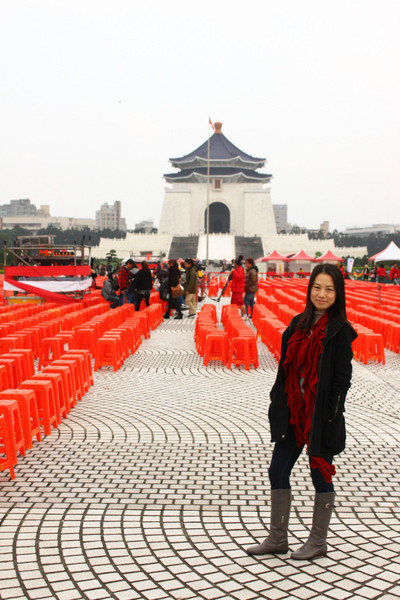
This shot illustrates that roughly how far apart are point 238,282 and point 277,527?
1149cm

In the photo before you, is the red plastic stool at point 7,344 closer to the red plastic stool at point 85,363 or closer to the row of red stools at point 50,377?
the row of red stools at point 50,377

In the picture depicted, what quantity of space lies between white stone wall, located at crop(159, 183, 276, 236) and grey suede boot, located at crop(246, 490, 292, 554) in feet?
221

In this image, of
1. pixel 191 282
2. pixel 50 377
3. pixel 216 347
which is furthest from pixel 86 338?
pixel 191 282

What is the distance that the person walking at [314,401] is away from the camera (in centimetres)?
318

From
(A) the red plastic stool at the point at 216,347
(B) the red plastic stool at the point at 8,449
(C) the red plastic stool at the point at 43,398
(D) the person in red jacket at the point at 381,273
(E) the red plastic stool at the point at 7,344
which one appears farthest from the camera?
(D) the person in red jacket at the point at 381,273

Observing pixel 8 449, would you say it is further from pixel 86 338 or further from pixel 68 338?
pixel 86 338

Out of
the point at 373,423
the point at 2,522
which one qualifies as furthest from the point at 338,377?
the point at 373,423

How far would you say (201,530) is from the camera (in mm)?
3787

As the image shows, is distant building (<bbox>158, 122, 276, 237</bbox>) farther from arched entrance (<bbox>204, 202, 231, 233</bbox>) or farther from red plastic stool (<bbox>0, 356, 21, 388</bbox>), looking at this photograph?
red plastic stool (<bbox>0, 356, 21, 388</bbox>)

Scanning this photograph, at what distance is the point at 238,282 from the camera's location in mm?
14773

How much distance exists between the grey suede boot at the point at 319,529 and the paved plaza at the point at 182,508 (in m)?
0.06

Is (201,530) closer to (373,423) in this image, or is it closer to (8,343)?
(373,423)

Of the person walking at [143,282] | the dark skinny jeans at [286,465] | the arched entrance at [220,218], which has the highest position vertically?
the arched entrance at [220,218]

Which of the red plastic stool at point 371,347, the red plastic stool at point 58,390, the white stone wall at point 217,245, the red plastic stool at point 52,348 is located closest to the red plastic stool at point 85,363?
the red plastic stool at point 58,390
